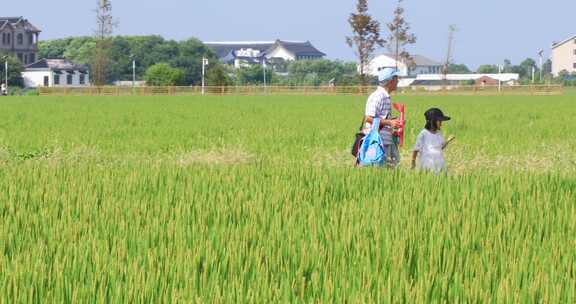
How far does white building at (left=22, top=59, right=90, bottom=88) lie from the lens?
10744 cm

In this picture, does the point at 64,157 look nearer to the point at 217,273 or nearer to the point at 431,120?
the point at 431,120

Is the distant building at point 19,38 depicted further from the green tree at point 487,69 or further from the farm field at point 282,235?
the farm field at point 282,235

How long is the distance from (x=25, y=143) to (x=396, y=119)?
31.9ft

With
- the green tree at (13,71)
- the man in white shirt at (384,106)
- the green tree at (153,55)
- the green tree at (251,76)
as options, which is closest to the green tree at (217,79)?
the green tree at (13,71)

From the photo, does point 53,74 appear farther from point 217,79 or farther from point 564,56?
point 564,56

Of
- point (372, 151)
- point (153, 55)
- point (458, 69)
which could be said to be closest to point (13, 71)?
point (153, 55)

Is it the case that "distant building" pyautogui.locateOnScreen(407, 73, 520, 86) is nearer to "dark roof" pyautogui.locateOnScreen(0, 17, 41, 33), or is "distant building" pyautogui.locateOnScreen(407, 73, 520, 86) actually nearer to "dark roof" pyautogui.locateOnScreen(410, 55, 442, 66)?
"dark roof" pyautogui.locateOnScreen(410, 55, 442, 66)

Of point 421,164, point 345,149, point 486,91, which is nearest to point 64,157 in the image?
point 345,149

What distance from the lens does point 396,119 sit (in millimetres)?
8750

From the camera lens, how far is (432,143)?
880cm

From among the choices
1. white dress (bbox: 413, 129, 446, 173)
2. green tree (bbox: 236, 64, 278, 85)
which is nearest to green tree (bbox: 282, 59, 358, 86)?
green tree (bbox: 236, 64, 278, 85)

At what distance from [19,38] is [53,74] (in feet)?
24.9

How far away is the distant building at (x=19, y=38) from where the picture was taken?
10938cm

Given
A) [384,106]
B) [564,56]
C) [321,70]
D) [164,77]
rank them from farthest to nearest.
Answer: [564,56]
[321,70]
[164,77]
[384,106]
